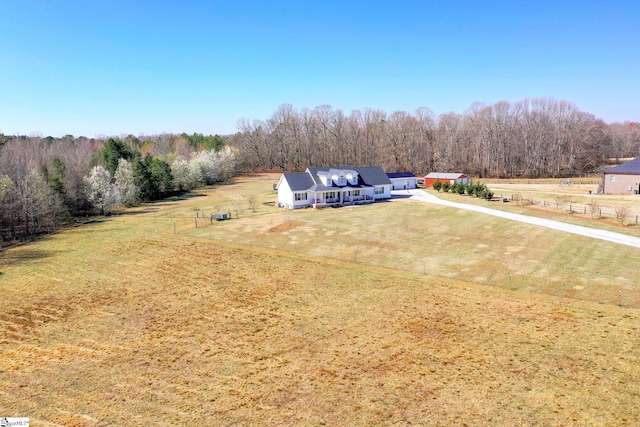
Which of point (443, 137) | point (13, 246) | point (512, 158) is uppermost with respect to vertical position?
point (443, 137)

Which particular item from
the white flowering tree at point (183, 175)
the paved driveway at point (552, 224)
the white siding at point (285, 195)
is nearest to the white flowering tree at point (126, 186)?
the white flowering tree at point (183, 175)

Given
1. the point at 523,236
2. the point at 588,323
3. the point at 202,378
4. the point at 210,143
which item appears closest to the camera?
the point at 202,378

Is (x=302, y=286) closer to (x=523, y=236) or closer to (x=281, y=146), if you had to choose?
(x=523, y=236)

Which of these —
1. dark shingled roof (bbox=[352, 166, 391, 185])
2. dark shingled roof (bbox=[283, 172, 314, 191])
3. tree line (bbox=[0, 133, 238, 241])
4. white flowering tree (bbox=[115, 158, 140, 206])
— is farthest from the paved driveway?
tree line (bbox=[0, 133, 238, 241])

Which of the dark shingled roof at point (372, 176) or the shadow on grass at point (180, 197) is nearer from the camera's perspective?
the dark shingled roof at point (372, 176)

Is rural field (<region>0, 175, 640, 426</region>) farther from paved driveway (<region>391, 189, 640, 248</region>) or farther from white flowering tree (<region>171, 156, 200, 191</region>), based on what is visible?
white flowering tree (<region>171, 156, 200, 191</region>)

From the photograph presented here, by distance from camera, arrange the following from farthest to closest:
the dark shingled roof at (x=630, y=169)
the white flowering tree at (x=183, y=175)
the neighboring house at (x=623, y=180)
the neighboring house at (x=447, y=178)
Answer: the white flowering tree at (x=183, y=175) → the neighboring house at (x=447, y=178) → the dark shingled roof at (x=630, y=169) → the neighboring house at (x=623, y=180)

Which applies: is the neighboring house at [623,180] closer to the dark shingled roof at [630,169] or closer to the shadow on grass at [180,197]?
the dark shingled roof at [630,169]

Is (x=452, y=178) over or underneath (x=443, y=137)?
underneath

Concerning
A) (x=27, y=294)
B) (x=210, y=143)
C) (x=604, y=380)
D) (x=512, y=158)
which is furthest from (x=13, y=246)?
(x=512, y=158)
